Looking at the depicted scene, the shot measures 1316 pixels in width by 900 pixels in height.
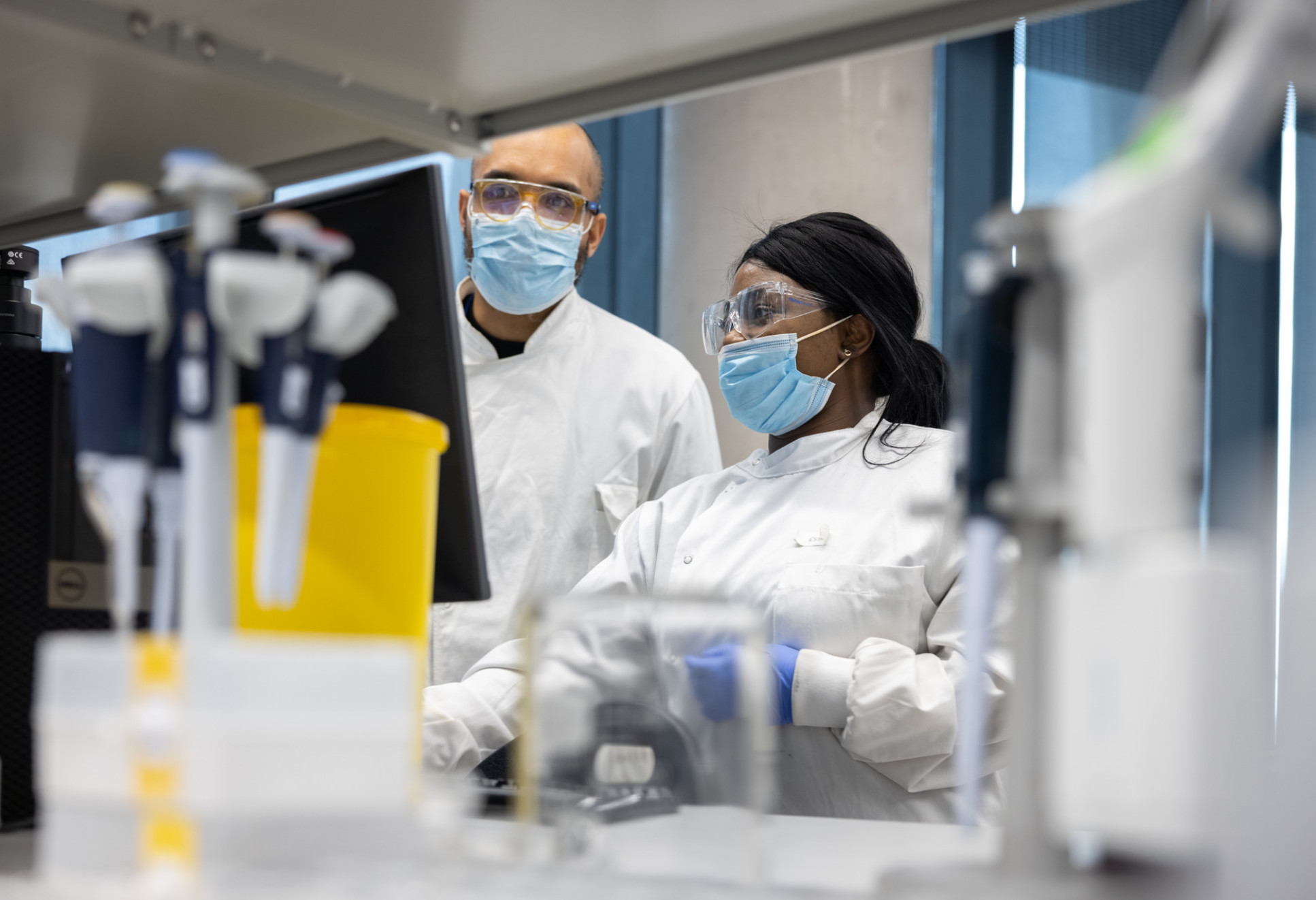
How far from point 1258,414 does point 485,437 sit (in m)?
1.75

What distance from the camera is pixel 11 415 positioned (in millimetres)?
1055

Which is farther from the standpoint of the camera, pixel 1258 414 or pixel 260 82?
pixel 1258 414

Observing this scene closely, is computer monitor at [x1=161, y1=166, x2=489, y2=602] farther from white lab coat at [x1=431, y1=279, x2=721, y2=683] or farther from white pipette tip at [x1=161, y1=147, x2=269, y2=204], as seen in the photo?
white lab coat at [x1=431, y1=279, x2=721, y2=683]

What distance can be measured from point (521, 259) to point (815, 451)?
701 millimetres

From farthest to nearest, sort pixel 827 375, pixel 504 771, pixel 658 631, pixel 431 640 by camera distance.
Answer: pixel 431 640
pixel 827 375
pixel 504 771
pixel 658 631

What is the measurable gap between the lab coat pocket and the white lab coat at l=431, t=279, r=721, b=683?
0.66 m

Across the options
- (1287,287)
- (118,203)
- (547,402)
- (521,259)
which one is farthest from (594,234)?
(118,203)

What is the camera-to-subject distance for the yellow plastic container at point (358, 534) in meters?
0.80

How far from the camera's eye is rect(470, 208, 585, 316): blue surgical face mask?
7.48 ft

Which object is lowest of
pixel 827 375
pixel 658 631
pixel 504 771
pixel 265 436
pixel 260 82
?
pixel 504 771

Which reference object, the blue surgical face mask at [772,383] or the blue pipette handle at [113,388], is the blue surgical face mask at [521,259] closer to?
the blue surgical face mask at [772,383]

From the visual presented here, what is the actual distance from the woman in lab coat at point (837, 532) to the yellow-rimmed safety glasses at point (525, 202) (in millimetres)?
424

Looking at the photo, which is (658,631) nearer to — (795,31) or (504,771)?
(795,31)

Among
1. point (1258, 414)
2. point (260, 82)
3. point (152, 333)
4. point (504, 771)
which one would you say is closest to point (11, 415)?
point (260, 82)
